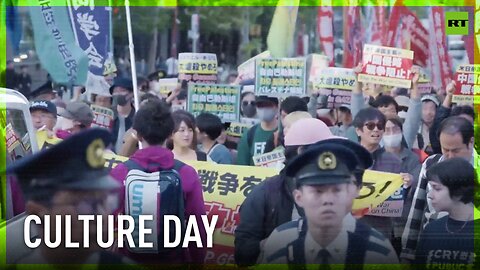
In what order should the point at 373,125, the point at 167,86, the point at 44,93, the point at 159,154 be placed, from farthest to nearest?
the point at 167,86 → the point at 44,93 → the point at 373,125 → the point at 159,154

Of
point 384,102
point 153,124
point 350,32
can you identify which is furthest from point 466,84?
point 350,32

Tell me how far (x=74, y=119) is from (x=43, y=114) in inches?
16.4

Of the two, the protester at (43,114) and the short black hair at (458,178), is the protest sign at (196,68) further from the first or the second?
the short black hair at (458,178)

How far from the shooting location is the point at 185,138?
4320mm

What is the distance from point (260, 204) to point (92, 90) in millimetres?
2135

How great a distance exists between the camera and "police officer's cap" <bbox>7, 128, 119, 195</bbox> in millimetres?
2875

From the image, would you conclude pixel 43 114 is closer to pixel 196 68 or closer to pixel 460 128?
pixel 196 68

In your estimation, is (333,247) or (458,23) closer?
→ (333,247)

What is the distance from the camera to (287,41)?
19.2ft

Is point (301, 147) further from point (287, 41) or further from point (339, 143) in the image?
point (287, 41)

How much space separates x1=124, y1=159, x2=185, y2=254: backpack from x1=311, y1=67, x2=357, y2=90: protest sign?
2272mm

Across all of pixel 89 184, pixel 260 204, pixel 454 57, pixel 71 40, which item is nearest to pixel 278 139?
pixel 260 204

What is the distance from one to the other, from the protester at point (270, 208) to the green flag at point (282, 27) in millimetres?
1996

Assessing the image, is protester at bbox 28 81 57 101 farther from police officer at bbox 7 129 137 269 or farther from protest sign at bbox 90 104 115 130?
police officer at bbox 7 129 137 269
